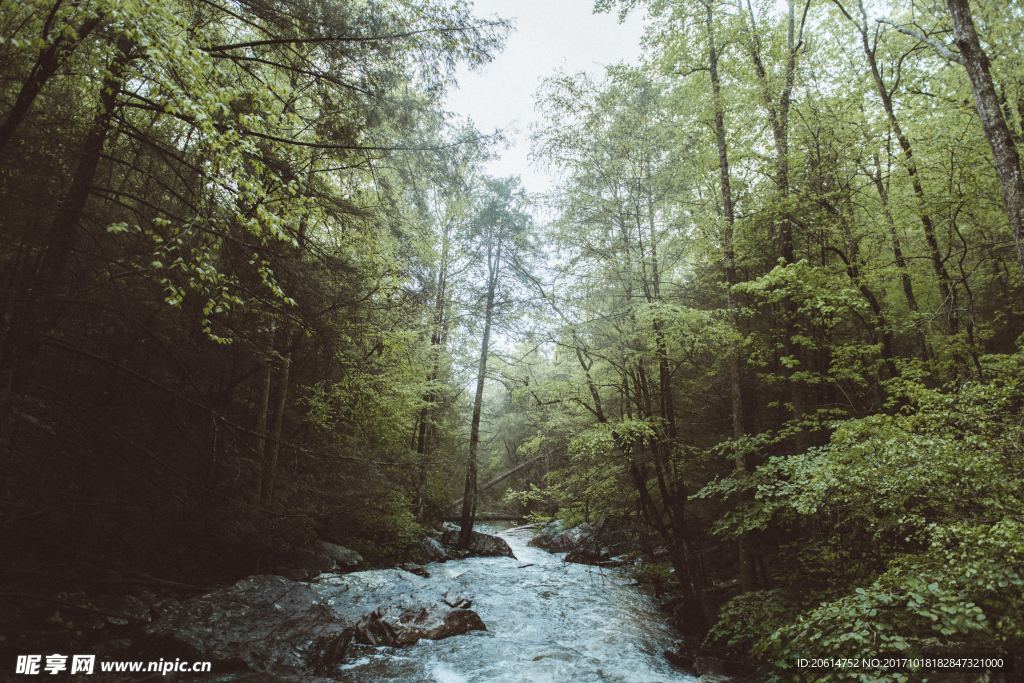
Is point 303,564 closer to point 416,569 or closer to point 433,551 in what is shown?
point 416,569

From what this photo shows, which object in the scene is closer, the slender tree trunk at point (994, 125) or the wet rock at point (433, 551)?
the slender tree trunk at point (994, 125)

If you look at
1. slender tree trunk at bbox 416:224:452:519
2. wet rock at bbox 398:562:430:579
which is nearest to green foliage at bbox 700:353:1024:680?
wet rock at bbox 398:562:430:579

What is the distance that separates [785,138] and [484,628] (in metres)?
11.6

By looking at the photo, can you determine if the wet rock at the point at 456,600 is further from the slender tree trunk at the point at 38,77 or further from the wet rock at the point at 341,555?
the slender tree trunk at the point at 38,77

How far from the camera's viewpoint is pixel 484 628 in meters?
8.43

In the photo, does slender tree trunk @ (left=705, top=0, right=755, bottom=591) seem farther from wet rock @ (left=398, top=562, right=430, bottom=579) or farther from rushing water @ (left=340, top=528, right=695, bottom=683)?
wet rock @ (left=398, top=562, right=430, bottom=579)

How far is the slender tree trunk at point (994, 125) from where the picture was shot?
193 inches

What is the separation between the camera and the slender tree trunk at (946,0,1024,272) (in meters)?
4.91

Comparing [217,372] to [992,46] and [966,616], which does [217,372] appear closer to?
[966,616]

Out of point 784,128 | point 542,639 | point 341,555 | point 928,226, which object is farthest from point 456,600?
point 784,128

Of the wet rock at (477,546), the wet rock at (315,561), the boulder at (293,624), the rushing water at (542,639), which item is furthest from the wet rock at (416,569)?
the boulder at (293,624)

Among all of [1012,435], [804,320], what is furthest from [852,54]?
[1012,435]

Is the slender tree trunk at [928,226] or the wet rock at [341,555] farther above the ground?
the slender tree trunk at [928,226]

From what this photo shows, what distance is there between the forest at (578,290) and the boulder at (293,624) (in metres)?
1.17
